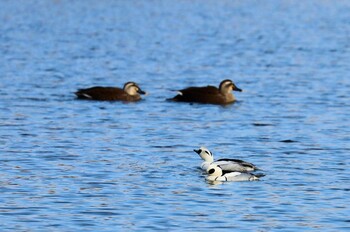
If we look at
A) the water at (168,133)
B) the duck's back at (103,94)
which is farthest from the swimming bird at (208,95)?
the duck's back at (103,94)

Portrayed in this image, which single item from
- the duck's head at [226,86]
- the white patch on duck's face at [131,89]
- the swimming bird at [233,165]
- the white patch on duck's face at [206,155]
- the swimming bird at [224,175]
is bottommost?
the swimming bird at [224,175]

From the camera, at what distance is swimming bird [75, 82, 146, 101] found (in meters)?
29.7

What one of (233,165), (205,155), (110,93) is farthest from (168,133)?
(110,93)

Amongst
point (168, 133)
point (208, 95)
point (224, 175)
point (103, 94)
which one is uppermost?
point (208, 95)

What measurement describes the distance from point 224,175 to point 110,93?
11.4 meters

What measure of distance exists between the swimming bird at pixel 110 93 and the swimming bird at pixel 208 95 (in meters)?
0.96

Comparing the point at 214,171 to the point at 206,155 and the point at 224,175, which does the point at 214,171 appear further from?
the point at 206,155

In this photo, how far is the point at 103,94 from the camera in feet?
97.8

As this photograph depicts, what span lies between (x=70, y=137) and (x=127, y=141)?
116 cm

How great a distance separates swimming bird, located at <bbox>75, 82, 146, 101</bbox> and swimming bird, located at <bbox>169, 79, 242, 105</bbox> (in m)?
0.96

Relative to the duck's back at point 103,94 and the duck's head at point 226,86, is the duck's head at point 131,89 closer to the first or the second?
the duck's back at point 103,94

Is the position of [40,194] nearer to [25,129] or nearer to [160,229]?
[160,229]

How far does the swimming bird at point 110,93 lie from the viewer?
29734mm

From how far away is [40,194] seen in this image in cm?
1733
